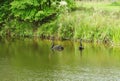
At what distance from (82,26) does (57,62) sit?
49.0ft

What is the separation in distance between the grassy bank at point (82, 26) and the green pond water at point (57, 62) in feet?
6.99

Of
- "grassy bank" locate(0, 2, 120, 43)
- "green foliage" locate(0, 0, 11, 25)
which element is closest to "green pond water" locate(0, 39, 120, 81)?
"grassy bank" locate(0, 2, 120, 43)

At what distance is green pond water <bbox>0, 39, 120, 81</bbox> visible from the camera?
44625 mm

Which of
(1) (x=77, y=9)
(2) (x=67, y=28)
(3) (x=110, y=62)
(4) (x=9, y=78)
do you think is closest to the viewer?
(4) (x=9, y=78)

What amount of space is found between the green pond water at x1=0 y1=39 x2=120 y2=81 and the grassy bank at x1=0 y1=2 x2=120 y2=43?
2.13m

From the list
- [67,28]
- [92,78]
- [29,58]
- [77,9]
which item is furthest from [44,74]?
[77,9]

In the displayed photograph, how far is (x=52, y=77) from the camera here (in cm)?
4438

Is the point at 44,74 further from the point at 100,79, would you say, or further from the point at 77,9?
the point at 77,9

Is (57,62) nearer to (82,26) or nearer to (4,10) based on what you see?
(82,26)

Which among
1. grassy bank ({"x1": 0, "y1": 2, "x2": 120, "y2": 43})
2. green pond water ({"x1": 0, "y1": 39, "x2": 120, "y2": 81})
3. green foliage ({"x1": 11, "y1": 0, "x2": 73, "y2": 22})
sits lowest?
green pond water ({"x1": 0, "y1": 39, "x2": 120, "y2": 81})

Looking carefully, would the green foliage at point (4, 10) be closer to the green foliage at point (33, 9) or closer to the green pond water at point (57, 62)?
the green foliage at point (33, 9)

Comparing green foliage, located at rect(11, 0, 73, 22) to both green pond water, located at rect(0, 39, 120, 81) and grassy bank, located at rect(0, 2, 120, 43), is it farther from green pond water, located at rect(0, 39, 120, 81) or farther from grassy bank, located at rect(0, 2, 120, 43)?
green pond water, located at rect(0, 39, 120, 81)

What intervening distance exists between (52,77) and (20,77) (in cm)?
280

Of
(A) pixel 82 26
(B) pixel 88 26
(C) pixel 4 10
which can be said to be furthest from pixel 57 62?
(C) pixel 4 10
